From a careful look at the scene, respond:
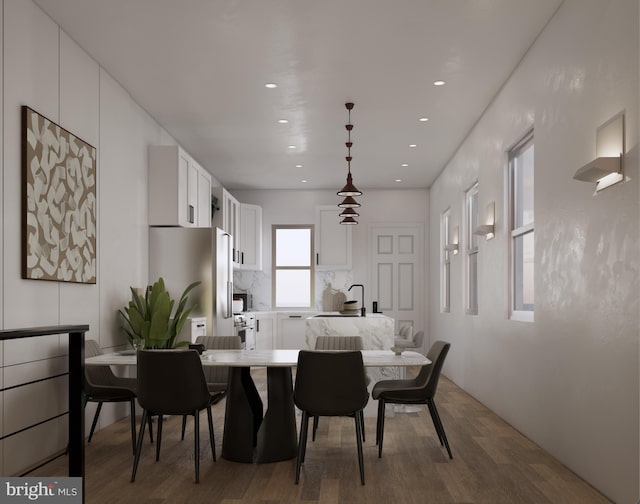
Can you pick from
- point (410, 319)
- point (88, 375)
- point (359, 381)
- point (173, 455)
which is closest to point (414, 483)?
point (359, 381)

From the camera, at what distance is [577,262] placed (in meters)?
4.09

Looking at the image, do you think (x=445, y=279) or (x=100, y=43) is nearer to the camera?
(x=100, y=43)

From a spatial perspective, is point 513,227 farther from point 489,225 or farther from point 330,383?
point 330,383

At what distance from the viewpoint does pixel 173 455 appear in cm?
471

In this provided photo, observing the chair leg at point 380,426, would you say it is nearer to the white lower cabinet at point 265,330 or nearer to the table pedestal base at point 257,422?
the table pedestal base at point 257,422

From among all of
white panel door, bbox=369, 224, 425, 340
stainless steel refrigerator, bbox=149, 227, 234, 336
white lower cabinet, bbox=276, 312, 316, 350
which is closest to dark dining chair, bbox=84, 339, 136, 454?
stainless steel refrigerator, bbox=149, 227, 234, 336

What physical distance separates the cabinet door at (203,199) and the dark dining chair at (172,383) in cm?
400

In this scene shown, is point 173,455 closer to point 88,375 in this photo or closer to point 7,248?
point 88,375

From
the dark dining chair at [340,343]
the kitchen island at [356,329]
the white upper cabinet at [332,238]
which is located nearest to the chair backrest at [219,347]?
the dark dining chair at [340,343]

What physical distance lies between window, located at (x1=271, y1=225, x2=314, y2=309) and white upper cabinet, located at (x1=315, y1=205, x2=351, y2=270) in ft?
1.20

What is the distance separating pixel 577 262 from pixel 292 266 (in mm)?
7696

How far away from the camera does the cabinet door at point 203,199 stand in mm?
7992

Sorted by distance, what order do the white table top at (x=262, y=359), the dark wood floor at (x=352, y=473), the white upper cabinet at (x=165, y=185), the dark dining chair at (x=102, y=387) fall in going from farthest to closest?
1. the white upper cabinet at (x=165, y=185)
2. the dark dining chair at (x=102, y=387)
3. the white table top at (x=262, y=359)
4. the dark wood floor at (x=352, y=473)

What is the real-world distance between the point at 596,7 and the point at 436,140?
A: 14.1 ft
